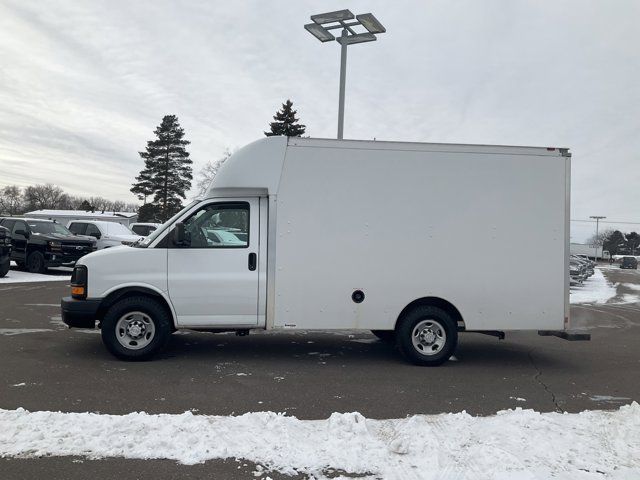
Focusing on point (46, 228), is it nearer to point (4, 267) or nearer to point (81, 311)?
point (4, 267)

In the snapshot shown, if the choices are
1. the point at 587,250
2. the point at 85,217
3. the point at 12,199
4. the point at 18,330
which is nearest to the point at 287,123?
the point at 85,217

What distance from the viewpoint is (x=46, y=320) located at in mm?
9727

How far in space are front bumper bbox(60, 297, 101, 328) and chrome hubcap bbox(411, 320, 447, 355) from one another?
4135 millimetres

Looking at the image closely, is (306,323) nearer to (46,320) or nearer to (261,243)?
(261,243)

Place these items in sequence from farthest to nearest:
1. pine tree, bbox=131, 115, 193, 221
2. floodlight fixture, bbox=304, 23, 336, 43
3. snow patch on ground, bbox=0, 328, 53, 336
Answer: pine tree, bbox=131, 115, 193, 221, floodlight fixture, bbox=304, 23, 336, 43, snow patch on ground, bbox=0, 328, 53, 336

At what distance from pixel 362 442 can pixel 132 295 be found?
12.6 feet

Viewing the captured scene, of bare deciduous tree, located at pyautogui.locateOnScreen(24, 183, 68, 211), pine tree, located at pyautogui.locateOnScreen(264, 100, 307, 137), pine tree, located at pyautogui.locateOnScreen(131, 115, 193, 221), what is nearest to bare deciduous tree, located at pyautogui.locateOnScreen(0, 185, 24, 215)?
bare deciduous tree, located at pyautogui.locateOnScreen(24, 183, 68, 211)

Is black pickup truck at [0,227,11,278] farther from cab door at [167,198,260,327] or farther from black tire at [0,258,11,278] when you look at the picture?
cab door at [167,198,260,327]

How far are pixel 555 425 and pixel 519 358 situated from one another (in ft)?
11.2

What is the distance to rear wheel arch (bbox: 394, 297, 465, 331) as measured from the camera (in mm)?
6941

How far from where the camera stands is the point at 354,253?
22.5 feet

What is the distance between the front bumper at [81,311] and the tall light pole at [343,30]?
28.7ft

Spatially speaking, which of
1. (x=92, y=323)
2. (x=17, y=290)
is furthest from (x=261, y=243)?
(x=17, y=290)

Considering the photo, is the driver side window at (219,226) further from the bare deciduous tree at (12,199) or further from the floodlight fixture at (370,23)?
the bare deciduous tree at (12,199)
